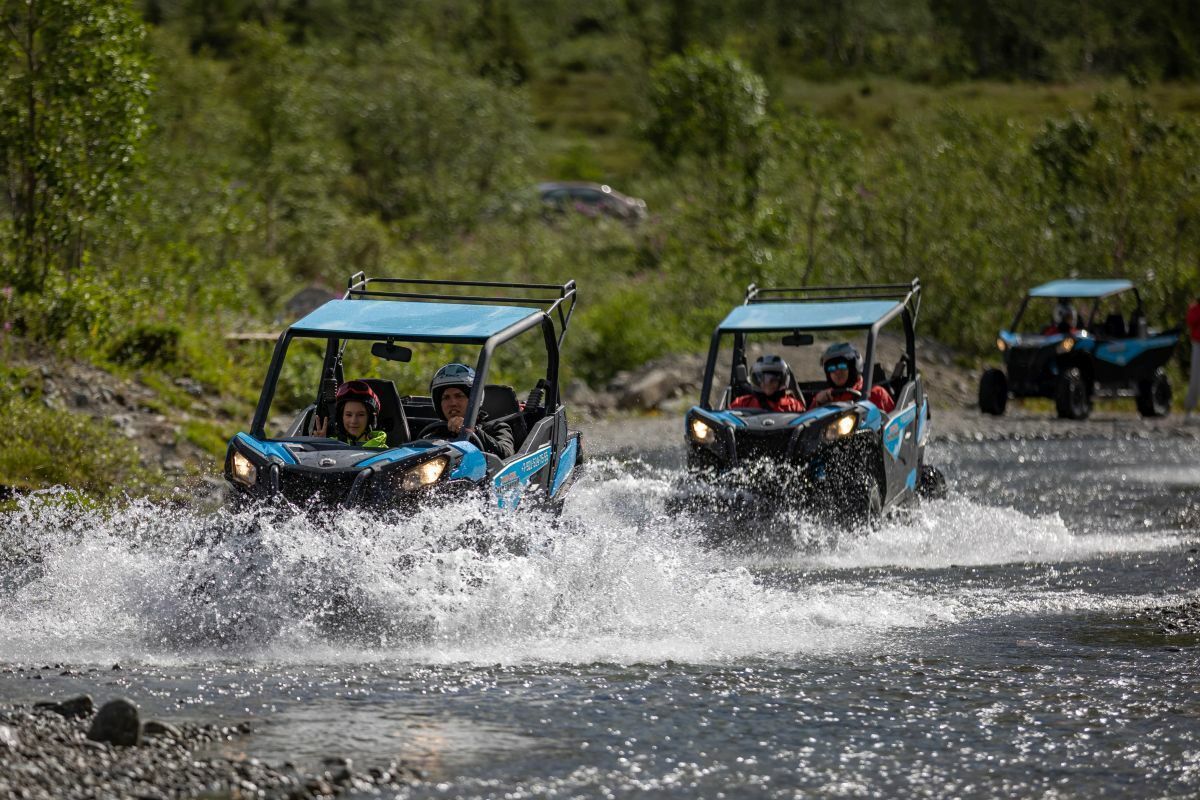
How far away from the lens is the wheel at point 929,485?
46.8ft

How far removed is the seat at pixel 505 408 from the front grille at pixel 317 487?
2.28m

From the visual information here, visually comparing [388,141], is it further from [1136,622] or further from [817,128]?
[1136,622]

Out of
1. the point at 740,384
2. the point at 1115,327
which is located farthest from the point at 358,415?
the point at 1115,327

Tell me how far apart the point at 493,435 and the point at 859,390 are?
4286 mm

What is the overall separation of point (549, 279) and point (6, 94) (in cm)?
1433

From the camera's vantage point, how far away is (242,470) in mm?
8680

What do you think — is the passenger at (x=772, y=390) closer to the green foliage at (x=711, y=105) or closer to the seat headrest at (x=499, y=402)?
the seat headrest at (x=499, y=402)

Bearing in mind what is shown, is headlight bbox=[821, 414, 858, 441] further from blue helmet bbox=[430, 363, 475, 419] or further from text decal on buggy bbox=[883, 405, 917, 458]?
blue helmet bbox=[430, 363, 475, 419]

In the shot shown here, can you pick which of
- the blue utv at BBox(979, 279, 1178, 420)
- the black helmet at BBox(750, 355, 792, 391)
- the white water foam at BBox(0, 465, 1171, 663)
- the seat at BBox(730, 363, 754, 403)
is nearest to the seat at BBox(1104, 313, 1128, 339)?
the blue utv at BBox(979, 279, 1178, 420)

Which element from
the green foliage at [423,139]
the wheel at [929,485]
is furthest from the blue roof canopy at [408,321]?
the green foliage at [423,139]

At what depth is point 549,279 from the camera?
30609mm

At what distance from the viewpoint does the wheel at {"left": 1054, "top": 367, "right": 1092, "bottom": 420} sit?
22.2 metres

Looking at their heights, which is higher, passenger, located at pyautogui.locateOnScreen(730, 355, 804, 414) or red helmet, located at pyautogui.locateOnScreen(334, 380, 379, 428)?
passenger, located at pyautogui.locateOnScreen(730, 355, 804, 414)

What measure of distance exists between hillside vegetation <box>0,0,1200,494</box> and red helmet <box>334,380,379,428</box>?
5.05 m
